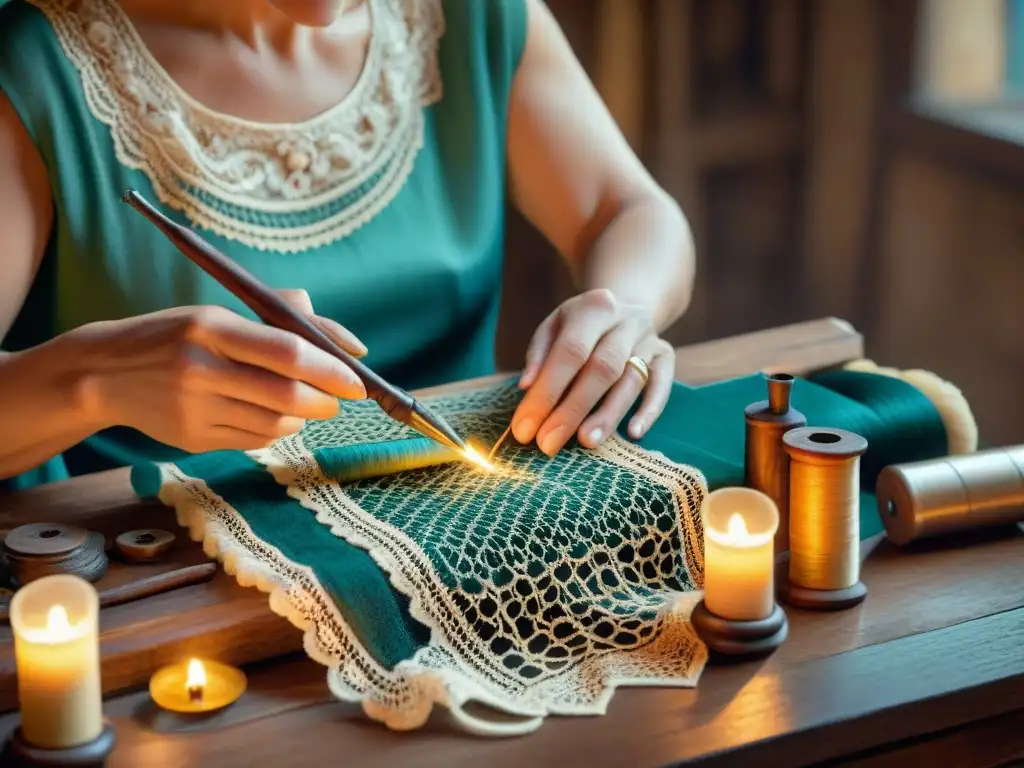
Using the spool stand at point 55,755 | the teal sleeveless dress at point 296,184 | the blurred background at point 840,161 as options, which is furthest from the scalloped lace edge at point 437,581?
the blurred background at point 840,161

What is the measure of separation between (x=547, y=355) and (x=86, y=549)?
51cm

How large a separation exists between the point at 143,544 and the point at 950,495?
0.76 meters

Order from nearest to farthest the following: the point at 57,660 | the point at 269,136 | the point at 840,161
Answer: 1. the point at 57,660
2. the point at 269,136
3. the point at 840,161

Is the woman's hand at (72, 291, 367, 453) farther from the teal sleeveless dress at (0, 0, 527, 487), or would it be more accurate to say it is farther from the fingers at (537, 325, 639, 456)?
the teal sleeveless dress at (0, 0, 527, 487)

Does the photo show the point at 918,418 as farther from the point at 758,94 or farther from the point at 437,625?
the point at 758,94

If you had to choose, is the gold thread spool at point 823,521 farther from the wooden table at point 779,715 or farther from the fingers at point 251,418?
the fingers at point 251,418

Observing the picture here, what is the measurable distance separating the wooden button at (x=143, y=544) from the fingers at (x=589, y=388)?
0.38 m

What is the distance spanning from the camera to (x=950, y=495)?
4.30ft

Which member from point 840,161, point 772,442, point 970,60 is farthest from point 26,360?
point 970,60

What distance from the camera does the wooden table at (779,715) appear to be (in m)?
1.02

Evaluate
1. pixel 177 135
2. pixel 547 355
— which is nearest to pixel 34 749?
pixel 547 355

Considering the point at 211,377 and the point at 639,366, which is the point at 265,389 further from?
the point at 639,366

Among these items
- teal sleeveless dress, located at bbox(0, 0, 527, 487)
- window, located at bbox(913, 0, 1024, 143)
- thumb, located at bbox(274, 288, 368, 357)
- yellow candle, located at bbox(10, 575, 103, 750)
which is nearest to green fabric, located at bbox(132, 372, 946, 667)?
thumb, located at bbox(274, 288, 368, 357)

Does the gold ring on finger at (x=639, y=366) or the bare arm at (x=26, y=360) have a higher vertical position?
the bare arm at (x=26, y=360)
